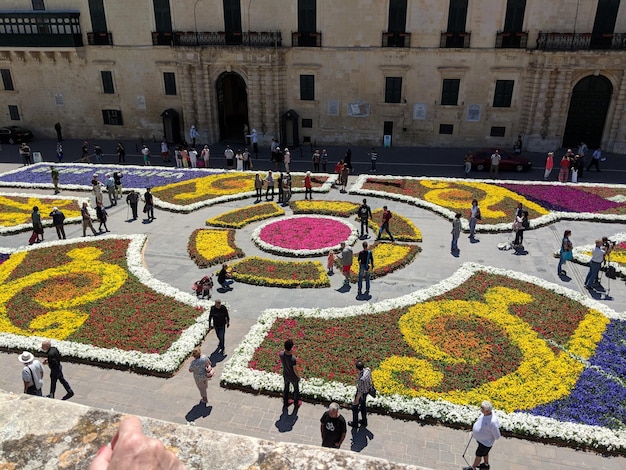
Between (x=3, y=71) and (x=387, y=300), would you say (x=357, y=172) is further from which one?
(x=3, y=71)

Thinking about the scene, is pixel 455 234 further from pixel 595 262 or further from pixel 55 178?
pixel 55 178

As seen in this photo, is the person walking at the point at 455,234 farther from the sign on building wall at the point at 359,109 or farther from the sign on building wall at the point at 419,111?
the sign on building wall at the point at 359,109

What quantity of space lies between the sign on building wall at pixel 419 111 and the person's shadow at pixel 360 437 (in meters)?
32.8

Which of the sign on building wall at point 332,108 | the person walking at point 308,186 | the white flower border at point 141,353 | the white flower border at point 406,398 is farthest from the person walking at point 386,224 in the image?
the sign on building wall at point 332,108

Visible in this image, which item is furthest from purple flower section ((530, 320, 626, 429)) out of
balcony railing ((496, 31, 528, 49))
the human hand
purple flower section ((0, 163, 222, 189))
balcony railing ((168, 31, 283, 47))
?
balcony railing ((168, 31, 283, 47))

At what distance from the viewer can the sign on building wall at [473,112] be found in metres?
39.0

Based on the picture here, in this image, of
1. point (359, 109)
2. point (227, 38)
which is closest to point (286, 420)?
point (359, 109)

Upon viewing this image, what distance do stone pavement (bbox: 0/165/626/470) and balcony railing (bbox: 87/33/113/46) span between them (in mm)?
26122

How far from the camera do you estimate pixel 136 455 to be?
8.86 ft

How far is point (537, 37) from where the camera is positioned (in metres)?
36.3

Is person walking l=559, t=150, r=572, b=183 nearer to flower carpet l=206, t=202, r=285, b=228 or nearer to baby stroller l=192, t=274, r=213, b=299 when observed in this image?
flower carpet l=206, t=202, r=285, b=228

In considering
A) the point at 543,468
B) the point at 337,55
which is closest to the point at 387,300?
the point at 543,468

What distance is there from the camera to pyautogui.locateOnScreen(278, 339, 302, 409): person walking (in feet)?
38.0

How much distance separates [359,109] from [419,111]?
4.86 meters
